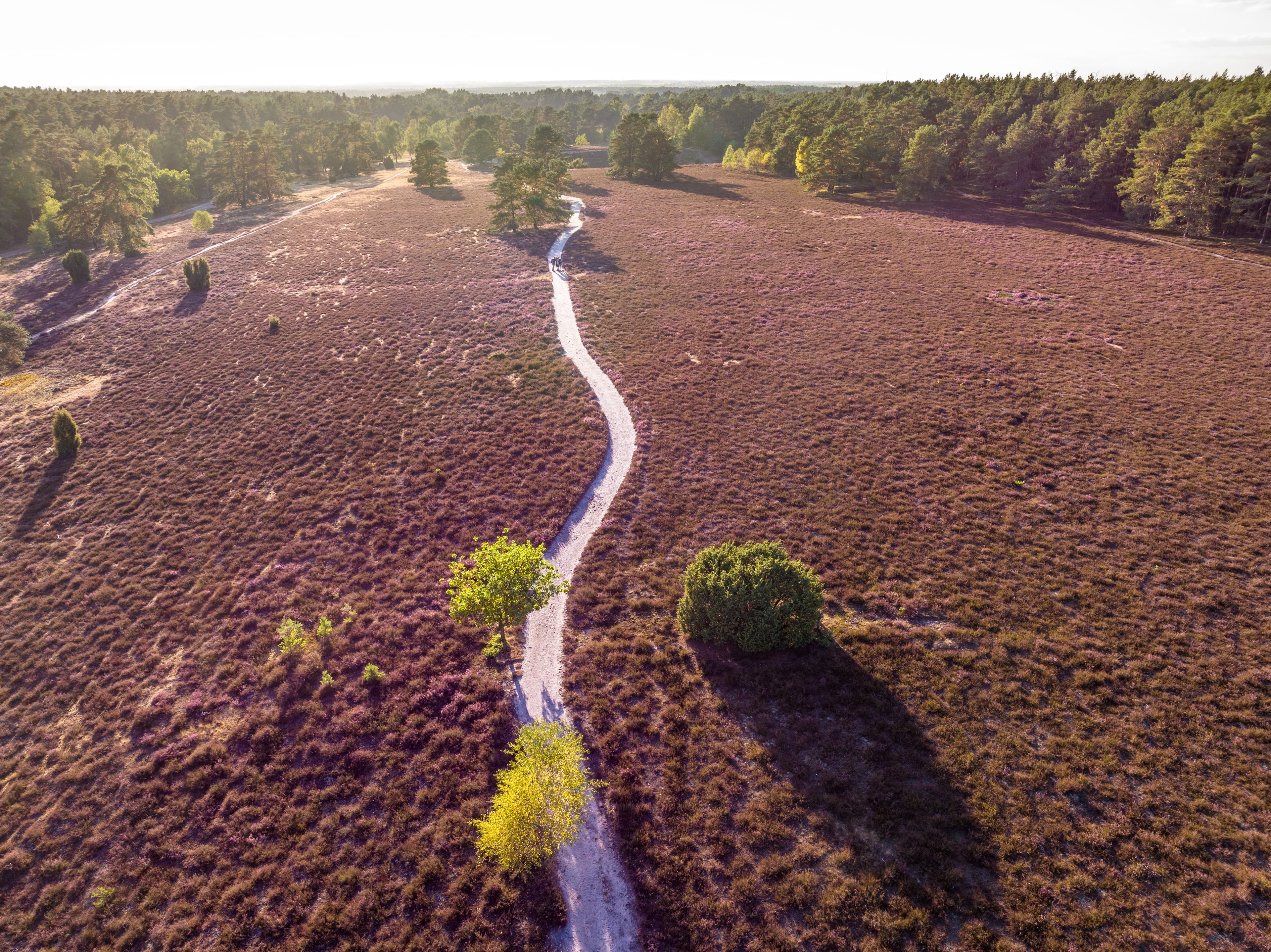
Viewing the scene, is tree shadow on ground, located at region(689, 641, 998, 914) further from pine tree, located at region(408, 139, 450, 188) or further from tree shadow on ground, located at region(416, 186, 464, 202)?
pine tree, located at region(408, 139, 450, 188)

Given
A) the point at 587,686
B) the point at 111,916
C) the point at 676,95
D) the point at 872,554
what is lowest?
the point at 111,916

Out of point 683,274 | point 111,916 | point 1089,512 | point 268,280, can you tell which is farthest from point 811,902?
point 268,280

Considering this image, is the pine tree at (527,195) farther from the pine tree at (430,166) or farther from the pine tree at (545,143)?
the pine tree at (430,166)

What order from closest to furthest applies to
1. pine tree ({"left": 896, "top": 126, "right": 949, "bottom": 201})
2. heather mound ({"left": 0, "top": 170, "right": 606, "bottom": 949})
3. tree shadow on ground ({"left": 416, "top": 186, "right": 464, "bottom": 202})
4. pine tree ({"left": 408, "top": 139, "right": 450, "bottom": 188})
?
heather mound ({"left": 0, "top": 170, "right": 606, "bottom": 949})
pine tree ({"left": 896, "top": 126, "right": 949, "bottom": 201})
tree shadow on ground ({"left": 416, "top": 186, "right": 464, "bottom": 202})
pine tree ({"left": 408, "top": 139, "right": 450, "bottom": 188})

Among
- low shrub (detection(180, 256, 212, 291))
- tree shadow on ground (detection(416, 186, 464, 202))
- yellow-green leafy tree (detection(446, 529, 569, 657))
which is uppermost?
tree shadow on ground (detection(416, 186, 464, 202))

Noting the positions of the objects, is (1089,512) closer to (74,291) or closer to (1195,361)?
(1195,361)

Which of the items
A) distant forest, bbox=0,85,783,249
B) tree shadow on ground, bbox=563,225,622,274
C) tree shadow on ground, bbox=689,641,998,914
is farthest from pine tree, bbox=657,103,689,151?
tree shadow on ground, bbox=689,641,998,914
